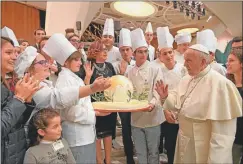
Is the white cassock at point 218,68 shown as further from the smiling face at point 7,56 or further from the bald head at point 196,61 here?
the smiling face at point 7,56

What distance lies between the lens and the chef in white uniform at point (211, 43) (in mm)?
701

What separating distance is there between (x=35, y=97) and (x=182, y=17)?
1.54ft

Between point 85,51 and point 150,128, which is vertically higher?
point 85,51

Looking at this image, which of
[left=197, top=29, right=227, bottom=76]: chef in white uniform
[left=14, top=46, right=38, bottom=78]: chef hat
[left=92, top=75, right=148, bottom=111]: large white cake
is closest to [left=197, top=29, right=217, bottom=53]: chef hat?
[left=197, top=29, right=227, bottom=76]: chef in white uniform

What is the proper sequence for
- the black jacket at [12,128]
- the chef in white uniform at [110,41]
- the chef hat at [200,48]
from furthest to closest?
the chef in white uniform at [110,41] < the chef hat at [200,48] < the black jacket at [12,128]

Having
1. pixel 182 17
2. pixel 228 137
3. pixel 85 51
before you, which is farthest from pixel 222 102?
pixel 85 51

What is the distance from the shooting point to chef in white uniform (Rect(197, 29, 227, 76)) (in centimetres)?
70

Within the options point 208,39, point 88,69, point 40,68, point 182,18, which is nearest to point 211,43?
point 208,39

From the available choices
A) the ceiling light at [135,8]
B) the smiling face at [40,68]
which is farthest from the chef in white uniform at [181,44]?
the smiling face at [40,68]

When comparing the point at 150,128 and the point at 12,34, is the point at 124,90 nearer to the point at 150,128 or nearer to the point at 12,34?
the point at 150,128

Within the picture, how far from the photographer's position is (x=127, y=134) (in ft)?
2.90

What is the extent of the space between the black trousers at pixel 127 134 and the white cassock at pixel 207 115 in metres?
0.17

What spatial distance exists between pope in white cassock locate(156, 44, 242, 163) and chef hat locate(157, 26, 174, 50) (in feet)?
0.33

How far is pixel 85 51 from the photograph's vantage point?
0.84 metres
